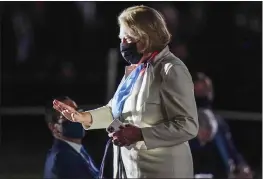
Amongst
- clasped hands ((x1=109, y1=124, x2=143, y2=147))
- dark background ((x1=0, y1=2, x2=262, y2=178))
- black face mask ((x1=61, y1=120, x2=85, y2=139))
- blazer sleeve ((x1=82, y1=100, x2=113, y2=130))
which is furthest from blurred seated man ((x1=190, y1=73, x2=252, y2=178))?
clasped hands ((x1=109, y1=124, x2=143, y2=147))

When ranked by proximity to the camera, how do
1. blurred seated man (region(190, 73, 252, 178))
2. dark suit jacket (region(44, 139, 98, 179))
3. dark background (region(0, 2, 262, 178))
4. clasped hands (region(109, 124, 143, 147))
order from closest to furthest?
1. clasped hands (region(109, 124, 143, 147))
2. dark suit jacket (region(44, 139, 98, 179))
3. blurred seated man (region(190, 73, 252, 178))
4. dark background (region(0, 2, 262, 178))

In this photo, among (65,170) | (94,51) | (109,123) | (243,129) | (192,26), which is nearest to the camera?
(109,123)

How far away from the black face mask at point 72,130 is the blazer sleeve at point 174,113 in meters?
0.45

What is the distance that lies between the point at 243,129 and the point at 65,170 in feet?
6.95

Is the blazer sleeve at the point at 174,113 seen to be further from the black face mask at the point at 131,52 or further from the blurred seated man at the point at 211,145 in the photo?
the blurred seated man at the point at 211,145

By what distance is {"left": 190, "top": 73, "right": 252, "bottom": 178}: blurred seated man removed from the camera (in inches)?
102

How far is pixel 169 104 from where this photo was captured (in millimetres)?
1457

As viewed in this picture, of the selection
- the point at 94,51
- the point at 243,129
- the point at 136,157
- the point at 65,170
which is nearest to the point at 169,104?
the point at 136,157

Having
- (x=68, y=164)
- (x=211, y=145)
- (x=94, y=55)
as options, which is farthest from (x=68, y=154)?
(x=94, y=55)

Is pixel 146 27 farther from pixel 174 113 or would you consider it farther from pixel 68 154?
pixel 68 154

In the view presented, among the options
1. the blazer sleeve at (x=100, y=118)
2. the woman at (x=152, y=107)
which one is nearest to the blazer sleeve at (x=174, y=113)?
the woman at (x=152, y=107)

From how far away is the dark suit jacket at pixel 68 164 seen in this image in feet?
5.99

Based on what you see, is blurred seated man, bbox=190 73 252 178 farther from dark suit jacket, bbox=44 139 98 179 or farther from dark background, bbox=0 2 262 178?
dark suit jacket, bbox=44 139 98 179

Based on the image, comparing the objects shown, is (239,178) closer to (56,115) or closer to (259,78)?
(259,78)
